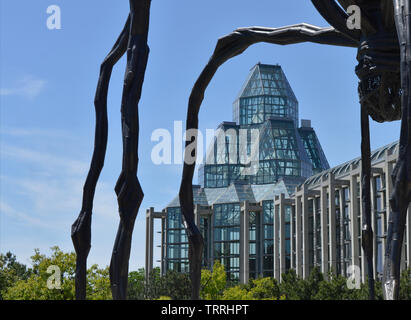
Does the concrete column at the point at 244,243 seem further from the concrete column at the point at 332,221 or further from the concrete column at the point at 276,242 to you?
the concrete column at the point at 332,221

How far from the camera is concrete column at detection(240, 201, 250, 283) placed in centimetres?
6800

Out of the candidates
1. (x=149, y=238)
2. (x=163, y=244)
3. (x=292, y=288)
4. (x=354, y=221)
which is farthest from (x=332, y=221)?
(x=149, y=238)

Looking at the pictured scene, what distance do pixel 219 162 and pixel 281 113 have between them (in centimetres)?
1023

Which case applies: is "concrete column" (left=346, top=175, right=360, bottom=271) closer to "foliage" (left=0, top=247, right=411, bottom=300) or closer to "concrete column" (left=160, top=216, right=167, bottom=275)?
"foliage" (left=0, top=247, right=411, bottom=300)

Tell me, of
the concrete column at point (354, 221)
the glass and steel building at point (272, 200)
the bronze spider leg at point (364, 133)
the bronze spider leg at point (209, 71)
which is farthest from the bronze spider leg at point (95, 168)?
the concrete column at point (354, 221)

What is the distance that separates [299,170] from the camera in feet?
255

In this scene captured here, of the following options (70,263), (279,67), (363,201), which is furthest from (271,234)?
(363,201)

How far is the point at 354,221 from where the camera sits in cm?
5134

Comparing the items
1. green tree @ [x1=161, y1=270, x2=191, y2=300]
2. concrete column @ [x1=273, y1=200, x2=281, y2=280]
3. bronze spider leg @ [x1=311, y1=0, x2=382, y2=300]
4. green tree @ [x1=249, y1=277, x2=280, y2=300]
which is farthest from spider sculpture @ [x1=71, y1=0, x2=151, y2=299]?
concrete column @ [x1=273, y1=200, x2=281, y2=280]

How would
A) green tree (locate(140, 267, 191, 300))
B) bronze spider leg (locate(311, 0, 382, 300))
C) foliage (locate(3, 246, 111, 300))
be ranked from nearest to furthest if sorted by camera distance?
bronze spider leg (locate(311, 0, 382, 300)), foliage (locate(3, 246, 111, 300)), green tree (locate(140, 267, 191, 300))

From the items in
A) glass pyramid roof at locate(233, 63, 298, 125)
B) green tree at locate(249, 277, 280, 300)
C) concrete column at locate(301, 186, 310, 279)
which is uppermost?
glass pyramid roof at locate(233, 63, 298, 125)

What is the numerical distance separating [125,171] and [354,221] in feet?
155
